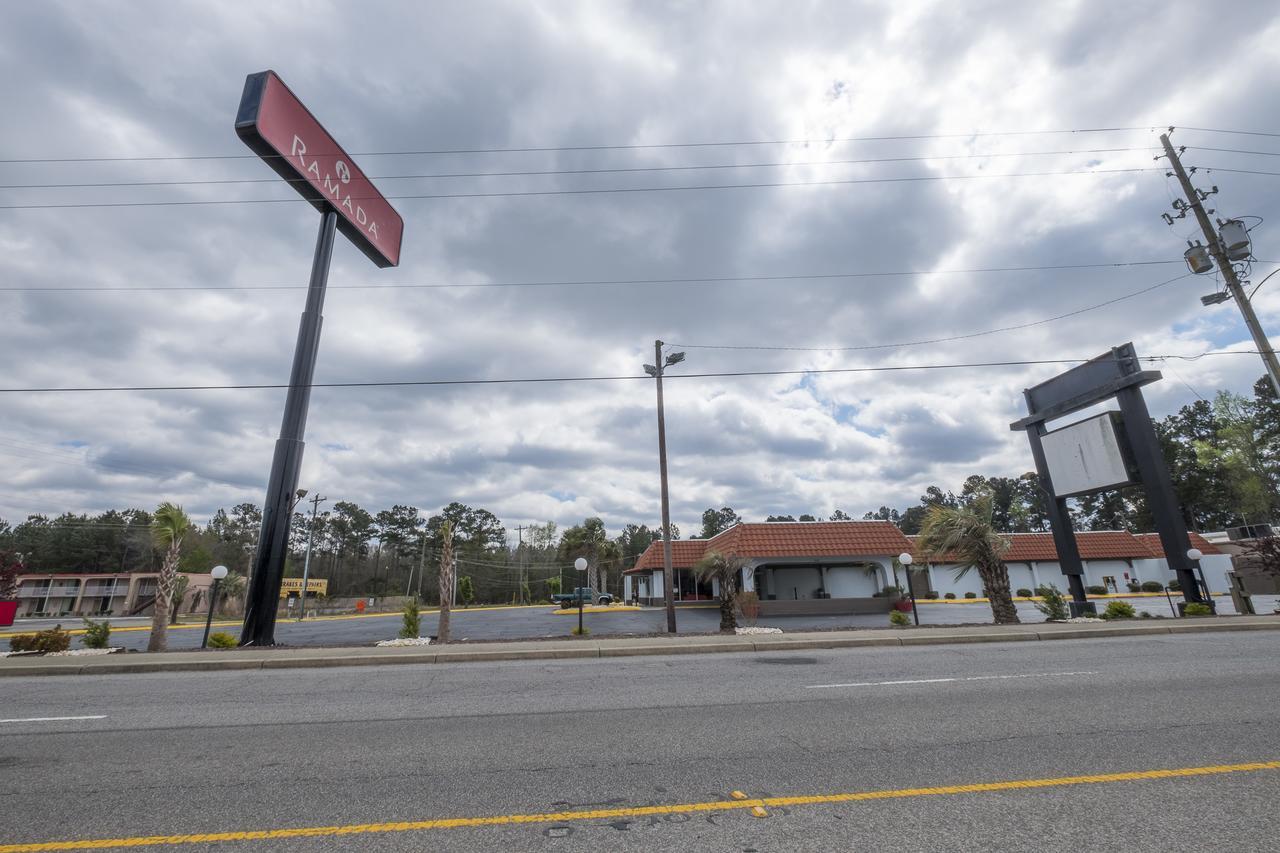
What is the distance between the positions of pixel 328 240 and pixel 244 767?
781 inches

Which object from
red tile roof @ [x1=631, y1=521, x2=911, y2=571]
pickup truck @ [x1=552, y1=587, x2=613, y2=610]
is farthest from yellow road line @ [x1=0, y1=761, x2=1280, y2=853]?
pickup truck @ [x1=552, y1=587, x2=613, y2=610]

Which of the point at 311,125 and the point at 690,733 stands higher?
the point at 311,125

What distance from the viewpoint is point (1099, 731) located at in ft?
17.7

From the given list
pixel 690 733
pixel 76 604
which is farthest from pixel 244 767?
pixel 76 604

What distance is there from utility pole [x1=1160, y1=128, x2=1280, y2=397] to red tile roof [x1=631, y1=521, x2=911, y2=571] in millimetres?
18220

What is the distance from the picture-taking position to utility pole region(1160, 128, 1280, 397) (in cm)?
1463

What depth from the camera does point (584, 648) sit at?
12.9 meters

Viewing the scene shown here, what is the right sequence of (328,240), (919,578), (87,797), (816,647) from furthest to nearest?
(919,578), (328,240), (816,647), (87,797)

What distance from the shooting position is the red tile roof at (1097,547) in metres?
38.3

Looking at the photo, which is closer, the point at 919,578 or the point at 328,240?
the point at 328,240

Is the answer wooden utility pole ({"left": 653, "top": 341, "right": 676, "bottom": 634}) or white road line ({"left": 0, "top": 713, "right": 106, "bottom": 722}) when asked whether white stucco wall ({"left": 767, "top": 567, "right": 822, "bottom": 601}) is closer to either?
wooden utility pole ({"left": 653, "top": 341, "right": 676, "bottom": 634})

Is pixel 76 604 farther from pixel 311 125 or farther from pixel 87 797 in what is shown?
pixel 87 797

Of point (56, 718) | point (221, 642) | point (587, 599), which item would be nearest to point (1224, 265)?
point (56, 718)

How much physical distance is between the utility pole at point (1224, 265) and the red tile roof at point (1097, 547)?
85.8 feet
